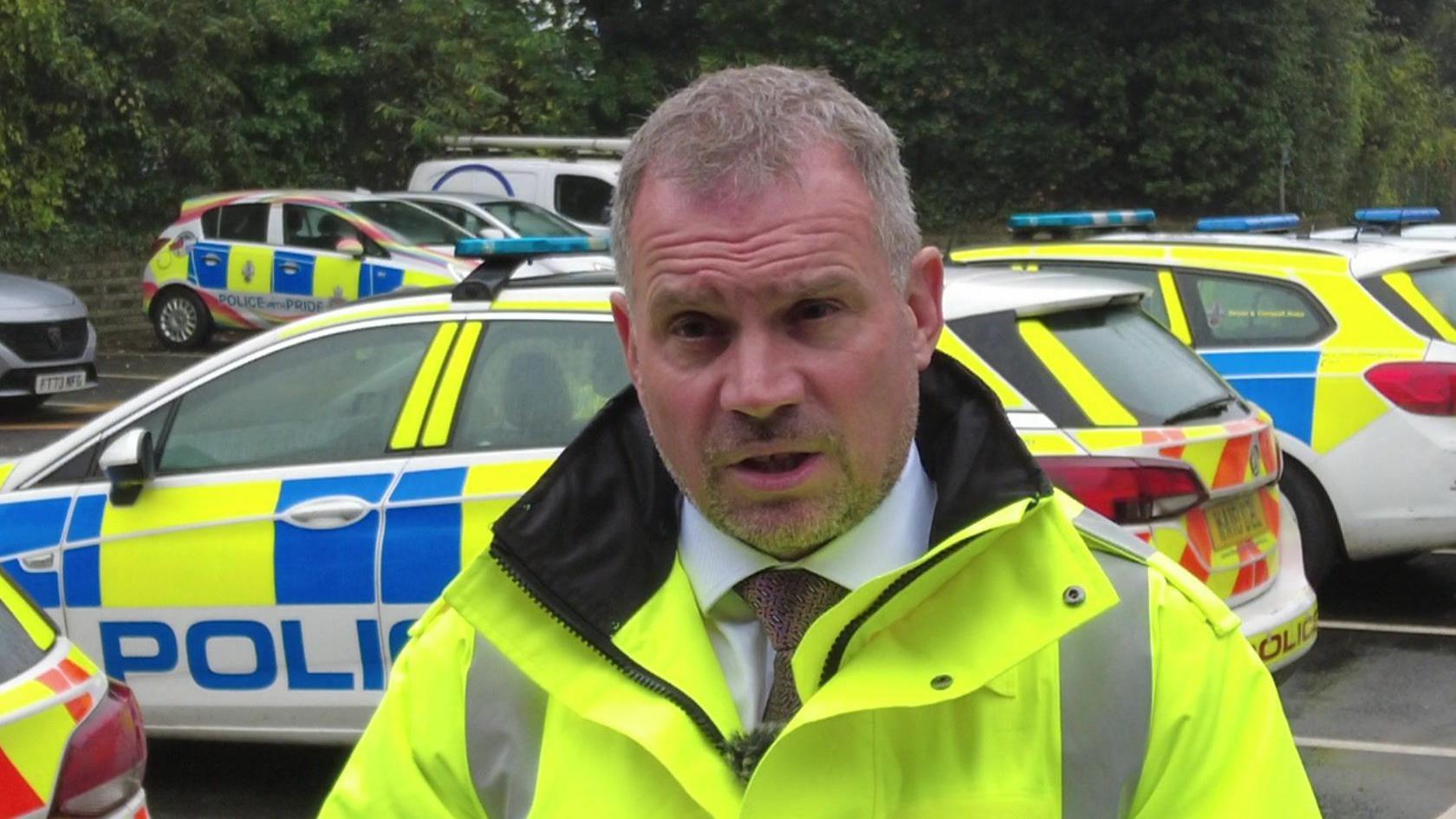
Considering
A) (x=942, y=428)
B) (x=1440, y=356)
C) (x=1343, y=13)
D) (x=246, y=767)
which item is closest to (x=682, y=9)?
(x=1343, y=13)

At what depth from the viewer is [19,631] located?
3635 mm

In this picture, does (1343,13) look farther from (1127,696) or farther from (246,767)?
(1127,696)

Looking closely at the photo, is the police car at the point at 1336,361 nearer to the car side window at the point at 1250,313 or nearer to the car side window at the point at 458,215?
the car side window at the point at 1250,313

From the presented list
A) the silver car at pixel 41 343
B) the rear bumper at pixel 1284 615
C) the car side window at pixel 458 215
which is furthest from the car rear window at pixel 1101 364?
the car side window at pixel 458 215

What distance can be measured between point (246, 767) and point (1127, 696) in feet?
15.9

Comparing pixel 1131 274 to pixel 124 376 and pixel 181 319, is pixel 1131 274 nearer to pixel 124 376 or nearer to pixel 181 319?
pixel 124 376

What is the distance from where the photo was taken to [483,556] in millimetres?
1820

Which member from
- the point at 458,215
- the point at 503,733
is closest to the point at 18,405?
the point at 458,215

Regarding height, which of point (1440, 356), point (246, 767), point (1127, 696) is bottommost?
point (246, 767)

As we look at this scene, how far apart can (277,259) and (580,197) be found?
3.71 metres

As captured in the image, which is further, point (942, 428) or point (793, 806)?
point (942, 428)

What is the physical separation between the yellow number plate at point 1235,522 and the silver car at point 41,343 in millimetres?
11470

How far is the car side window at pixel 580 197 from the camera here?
66.3 ft

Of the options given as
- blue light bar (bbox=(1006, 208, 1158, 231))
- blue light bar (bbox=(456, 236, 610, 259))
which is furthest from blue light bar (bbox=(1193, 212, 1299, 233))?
blue light bar (bbox=(456, 236, 610, 259))
